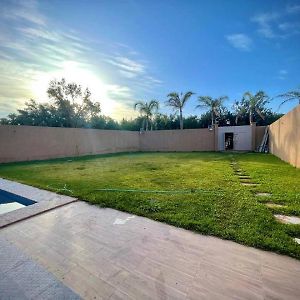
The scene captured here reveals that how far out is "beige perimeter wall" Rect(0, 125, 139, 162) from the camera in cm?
1016

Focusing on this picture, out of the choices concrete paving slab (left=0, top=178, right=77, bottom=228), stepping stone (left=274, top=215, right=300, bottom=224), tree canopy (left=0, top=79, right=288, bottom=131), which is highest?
tree canopy (left=0, top=79, right=288, bottom=131)

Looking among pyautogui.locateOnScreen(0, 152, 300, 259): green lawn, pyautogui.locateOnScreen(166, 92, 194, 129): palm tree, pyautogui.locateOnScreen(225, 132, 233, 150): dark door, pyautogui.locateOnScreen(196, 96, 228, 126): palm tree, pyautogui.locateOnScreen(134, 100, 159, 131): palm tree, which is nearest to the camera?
pyautogui.locateOnScreen(0, 152, 300, 259): green lawn

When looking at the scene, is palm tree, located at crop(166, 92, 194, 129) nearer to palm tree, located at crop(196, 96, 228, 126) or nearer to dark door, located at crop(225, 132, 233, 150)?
palm tree, located at crop(196, 96, 228, 126)

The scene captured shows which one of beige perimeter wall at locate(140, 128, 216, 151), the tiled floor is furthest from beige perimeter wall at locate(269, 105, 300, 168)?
beige perimeter wall at locate(140, 128, 216, 151)

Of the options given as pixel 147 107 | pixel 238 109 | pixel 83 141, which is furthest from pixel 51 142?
pixel 238 109

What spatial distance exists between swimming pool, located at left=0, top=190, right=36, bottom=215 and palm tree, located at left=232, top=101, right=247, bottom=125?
21553 millimetres

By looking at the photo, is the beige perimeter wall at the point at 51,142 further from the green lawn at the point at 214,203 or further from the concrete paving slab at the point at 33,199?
the green lawn at the point at 214,203

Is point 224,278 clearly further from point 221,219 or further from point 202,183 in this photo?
point 202,183

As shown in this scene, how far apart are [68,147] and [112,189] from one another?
31.2 feet

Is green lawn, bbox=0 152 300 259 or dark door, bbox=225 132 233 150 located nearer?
green lawn, bbox=0 152 300 259

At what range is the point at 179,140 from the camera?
1652 centimetres

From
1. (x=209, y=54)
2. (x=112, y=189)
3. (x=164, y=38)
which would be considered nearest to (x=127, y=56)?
(x=164, y=38)

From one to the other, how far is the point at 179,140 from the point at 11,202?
13522 mm

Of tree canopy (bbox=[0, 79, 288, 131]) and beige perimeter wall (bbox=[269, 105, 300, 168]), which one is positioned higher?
tree canopy (bbox=[0, 79, 288, 131])
